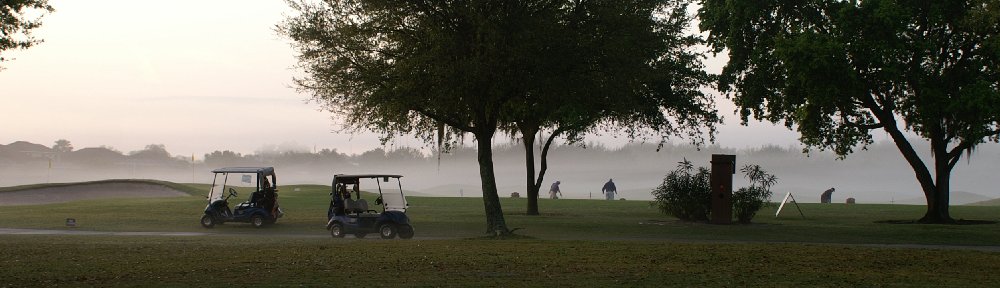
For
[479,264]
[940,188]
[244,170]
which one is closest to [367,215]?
[244,170]

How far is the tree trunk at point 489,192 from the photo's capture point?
3136 centimetres

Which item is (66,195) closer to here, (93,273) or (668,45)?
(668,45)

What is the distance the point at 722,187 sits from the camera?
38.9 m

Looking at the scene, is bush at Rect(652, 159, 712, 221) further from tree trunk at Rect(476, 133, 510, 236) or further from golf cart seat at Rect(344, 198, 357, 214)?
golf cart seat at Rect(344, 198, 357, 214)

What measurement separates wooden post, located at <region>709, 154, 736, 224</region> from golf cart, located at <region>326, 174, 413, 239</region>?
13455 mm

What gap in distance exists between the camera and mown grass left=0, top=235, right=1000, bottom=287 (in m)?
17.5

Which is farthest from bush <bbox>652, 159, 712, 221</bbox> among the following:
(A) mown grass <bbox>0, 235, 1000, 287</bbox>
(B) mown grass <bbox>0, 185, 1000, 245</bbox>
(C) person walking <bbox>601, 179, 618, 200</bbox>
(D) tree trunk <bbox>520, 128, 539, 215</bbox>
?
(C) person walking <bbox>601, 179, 618, 200</bbox>

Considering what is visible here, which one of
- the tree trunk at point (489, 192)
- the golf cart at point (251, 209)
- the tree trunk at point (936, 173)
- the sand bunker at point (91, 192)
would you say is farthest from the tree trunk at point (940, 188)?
the sand bunker at point (91, 192)

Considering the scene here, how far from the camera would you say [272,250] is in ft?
77.4

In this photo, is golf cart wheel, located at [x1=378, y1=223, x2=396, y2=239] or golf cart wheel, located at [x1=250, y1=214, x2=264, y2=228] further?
golf cart wheel, located at [x1=250, y1=214, x2=264, y2=228]

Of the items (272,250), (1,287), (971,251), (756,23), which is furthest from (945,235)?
(1,287)

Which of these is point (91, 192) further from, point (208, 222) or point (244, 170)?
point (244, 170)

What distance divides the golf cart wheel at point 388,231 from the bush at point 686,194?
14260 mm

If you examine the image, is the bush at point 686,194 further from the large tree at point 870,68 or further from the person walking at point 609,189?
the person walking at point 609,189
